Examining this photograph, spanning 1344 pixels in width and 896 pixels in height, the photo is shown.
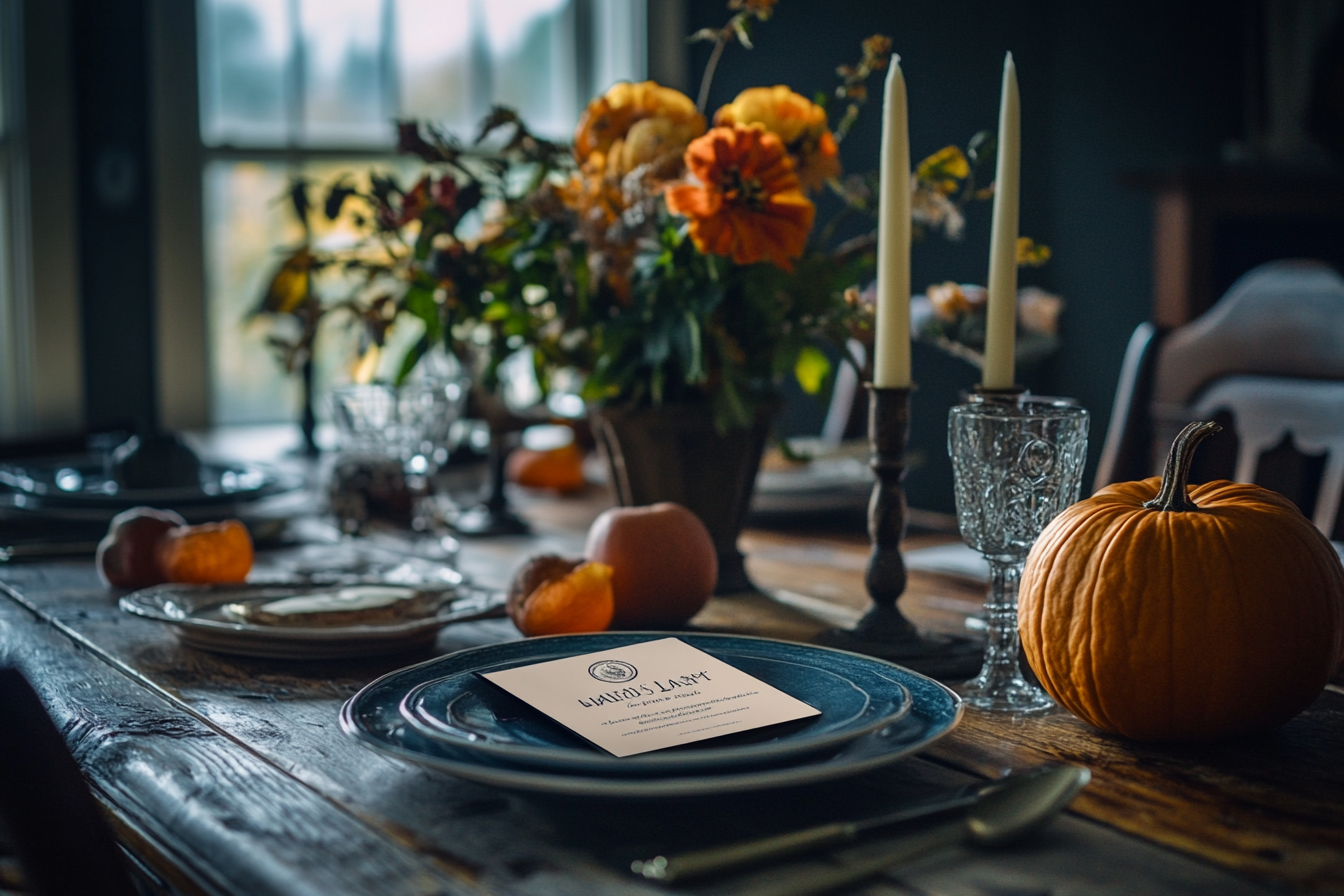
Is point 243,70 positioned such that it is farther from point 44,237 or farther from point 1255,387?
point 1255,387

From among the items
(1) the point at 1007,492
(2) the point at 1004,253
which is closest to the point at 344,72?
(2) the point at 1004,253

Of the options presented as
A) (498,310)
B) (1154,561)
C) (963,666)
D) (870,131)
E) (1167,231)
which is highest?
(870,131)

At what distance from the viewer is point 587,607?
0.88 meters

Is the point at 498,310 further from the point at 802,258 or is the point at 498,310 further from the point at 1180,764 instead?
the point at 1180,764

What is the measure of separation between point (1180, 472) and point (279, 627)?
58cm

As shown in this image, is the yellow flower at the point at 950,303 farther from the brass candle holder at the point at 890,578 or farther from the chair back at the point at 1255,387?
the chair back at the point at 1255,387

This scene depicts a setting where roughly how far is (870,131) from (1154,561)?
9.78 ft

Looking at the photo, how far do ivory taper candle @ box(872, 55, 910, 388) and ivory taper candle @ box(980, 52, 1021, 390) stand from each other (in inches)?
2.2

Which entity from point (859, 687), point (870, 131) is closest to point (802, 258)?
point (859, 687)

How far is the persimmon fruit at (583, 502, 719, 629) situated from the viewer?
3.06 feet

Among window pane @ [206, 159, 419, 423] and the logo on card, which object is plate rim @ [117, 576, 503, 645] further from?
window pane @ [206, 159, 419, 423]

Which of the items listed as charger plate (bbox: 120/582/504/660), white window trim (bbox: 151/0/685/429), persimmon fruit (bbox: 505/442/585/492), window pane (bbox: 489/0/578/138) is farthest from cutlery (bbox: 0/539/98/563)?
window pane (bbox: 489/0/578/138)

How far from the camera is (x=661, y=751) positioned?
23.3 inches

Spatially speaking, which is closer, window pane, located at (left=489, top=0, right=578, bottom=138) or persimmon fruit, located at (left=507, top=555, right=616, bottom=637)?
persimmon fruit, located at (left=507, top=555, right=616, bottom=637)
